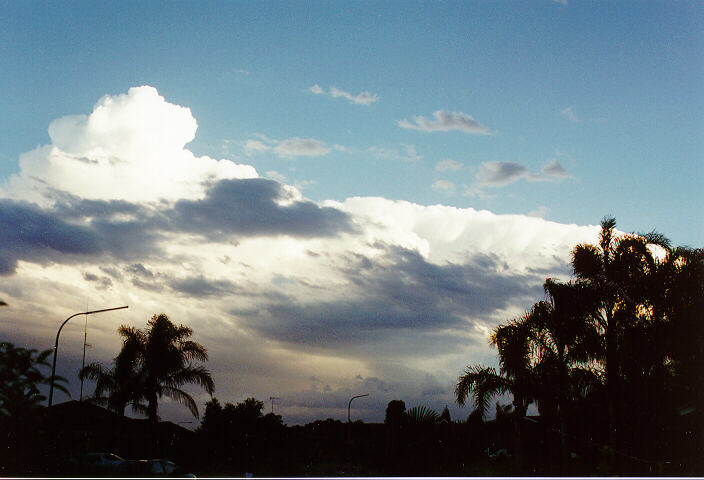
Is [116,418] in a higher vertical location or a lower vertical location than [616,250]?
lower

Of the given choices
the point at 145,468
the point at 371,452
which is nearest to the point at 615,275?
the point at 371,452

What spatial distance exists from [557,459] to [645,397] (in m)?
4.78

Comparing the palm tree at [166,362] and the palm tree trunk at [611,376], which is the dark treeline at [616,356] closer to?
the palm tree trunk at [611,376]

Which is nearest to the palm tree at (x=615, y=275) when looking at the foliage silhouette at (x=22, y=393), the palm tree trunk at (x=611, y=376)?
the palm tree trunk at (x=611, y=376)

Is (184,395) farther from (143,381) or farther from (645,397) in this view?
(645,397)

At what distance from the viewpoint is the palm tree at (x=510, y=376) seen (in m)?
25.7

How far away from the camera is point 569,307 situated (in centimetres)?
2844

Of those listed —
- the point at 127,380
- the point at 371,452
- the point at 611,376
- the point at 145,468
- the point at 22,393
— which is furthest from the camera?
the point at 127,380

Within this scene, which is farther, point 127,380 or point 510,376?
point 127,380

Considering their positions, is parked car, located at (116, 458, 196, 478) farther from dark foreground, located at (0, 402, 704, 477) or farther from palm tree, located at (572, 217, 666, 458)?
palm tree, located at (572, 217, 666, 458)

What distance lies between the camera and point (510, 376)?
85.9 feet

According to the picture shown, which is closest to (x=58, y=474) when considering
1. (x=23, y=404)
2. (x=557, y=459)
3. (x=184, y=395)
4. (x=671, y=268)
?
(x=23, y=404)

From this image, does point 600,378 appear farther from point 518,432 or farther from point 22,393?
point 22,393

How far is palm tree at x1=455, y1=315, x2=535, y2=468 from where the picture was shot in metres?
25.7
